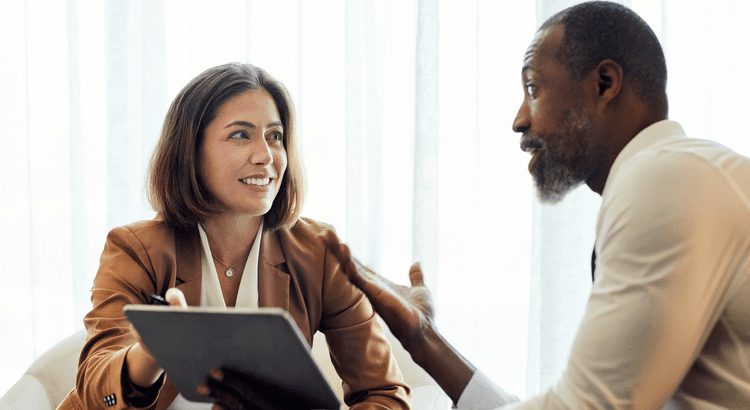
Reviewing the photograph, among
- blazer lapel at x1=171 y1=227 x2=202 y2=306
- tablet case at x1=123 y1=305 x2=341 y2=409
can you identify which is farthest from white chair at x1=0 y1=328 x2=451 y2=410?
tablet case at x1=123 y1=305 x2=341 y2=409

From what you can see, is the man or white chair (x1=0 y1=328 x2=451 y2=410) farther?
white chair (x1=0 y1=328 x2=451 y2=410)

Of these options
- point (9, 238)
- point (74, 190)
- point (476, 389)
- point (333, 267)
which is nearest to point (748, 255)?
point (476, 389)

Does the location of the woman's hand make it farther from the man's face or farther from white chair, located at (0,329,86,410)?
the man's face

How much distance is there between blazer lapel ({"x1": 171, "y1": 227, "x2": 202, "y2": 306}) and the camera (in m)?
1.40

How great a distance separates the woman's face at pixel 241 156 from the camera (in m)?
1.42

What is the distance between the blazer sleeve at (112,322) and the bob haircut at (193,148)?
0.13 metres

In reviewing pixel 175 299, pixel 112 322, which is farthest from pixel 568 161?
pixel 112 322

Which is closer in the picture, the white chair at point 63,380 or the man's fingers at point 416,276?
the man's fingers at point 416,276

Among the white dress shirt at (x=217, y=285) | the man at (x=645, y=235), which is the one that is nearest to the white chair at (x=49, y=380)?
the white dress shirt at (x=217, y=285)

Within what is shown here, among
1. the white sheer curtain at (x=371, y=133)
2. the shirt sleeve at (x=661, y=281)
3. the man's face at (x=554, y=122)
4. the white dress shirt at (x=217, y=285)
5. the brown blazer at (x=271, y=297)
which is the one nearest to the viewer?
the shirt sleeve at (x=661, y=281)

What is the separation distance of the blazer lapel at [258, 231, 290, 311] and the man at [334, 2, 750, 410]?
2.26 ft

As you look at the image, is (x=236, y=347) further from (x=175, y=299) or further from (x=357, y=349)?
(x=357, y=349)

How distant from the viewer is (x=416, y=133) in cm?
226

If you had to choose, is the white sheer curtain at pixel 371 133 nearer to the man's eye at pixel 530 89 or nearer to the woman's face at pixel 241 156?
the woman's face at pixel 241 156
